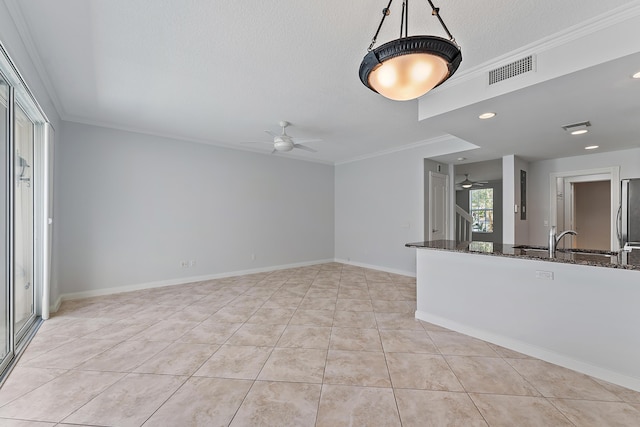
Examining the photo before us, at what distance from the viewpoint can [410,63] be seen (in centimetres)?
141

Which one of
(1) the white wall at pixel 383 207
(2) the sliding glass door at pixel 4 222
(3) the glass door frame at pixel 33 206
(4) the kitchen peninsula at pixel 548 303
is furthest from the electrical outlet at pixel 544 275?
(2) the sliding glass door at pixel 4 222

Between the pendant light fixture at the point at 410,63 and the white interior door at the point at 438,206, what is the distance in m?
4.25

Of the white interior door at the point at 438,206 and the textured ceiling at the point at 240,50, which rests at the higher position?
the textured ceiling at the point at 240,50

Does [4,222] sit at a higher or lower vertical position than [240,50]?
lower

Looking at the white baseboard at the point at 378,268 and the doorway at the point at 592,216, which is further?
the doorway at the point at 592,216

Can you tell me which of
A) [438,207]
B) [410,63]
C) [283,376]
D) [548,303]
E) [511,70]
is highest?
[511,70]

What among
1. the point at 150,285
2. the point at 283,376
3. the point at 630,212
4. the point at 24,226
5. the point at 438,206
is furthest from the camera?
the point at 438,206

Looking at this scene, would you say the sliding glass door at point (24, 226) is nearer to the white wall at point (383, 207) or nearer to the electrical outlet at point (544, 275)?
the electrical outlet at point (544, 275)

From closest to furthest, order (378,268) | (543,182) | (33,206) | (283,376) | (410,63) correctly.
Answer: (410,63) < (283,376) < (33,206) < (543,182) < (378,268)

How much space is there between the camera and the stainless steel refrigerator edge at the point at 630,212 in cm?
392

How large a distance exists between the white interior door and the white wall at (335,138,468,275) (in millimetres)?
263

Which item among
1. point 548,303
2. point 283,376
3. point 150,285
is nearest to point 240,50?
point 283,376

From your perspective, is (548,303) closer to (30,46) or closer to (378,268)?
(378,268)

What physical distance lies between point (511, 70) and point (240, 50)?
2.32m
